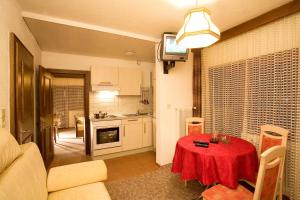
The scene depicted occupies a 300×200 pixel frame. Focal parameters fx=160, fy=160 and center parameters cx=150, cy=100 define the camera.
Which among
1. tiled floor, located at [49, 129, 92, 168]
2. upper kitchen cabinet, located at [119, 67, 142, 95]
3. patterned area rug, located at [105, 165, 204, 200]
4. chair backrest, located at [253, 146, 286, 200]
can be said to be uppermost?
upper kitchen cabinet, located at [119, 67, 142, 95]

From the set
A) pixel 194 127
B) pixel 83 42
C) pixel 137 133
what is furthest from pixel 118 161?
pixel 83 42

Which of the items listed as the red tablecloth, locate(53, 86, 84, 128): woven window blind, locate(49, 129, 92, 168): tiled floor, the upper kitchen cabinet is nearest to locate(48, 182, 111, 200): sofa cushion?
the red tablecloth

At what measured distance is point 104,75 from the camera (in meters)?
3.88

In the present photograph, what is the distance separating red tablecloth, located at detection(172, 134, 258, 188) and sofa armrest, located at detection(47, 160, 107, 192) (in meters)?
0.98

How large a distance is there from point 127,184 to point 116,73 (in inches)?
100

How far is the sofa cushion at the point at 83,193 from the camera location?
142 centimetres

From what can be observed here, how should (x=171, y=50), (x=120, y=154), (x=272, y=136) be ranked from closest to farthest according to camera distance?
(x=272, y=136), (x=171, y=50), (x=120, y=154)

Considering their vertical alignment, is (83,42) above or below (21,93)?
above

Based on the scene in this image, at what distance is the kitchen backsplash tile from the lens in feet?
13.5

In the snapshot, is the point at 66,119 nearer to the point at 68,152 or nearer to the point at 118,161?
the point at 68,152

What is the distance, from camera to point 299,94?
6.49 ft

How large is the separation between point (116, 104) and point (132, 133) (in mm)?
975

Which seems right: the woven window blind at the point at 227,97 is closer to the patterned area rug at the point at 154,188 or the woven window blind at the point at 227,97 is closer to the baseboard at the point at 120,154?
the patterned area rug at the point at 154,188

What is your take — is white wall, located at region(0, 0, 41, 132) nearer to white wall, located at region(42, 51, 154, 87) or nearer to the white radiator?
white wall, located at region(42, 51, 154, 87)
